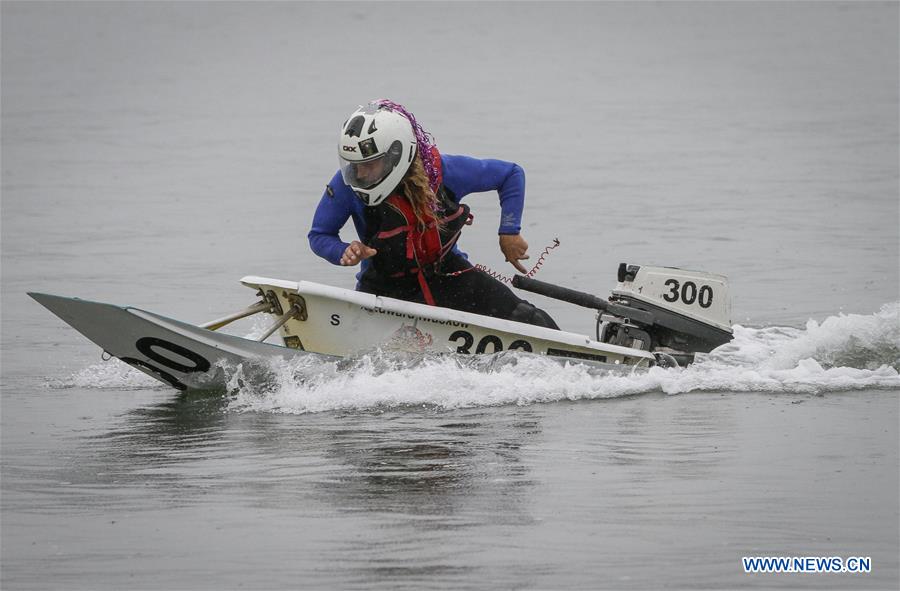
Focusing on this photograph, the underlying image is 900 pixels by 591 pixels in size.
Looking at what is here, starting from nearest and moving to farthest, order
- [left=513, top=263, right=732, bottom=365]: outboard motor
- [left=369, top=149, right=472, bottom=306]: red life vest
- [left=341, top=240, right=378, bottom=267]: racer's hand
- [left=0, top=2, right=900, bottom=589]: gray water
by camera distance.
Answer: [left=0, top=2, right=900, bottom=589]: gray water → [left=341, top=240, right=378, bottom=267]: racer's hand → [left=369, top=149, right=472, bottom=306]: red life vest → [left=513, top=263, right=732, bottom=365]: outboard motor

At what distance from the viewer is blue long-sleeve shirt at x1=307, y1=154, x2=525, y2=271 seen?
1147 cm

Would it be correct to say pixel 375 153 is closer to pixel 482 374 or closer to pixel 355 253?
pixel 355 253

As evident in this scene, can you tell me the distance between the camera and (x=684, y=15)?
52.7 m

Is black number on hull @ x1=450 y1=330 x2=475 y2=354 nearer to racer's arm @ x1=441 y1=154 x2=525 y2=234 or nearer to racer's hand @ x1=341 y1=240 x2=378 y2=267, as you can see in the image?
racer's arm @ x1=441 y1=154 x2=525 y2=234

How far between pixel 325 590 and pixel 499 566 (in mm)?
806

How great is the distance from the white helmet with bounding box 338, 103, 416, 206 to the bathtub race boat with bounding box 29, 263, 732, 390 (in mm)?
726

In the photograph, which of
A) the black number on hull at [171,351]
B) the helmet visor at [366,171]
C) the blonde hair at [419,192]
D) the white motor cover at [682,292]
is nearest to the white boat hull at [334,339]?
the black number on hull at [171,351]

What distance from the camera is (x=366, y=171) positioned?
1123 centimetres

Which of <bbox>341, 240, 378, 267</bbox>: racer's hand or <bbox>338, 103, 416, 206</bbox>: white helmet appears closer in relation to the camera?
<bbox>341, 240, 378, 267</bbox>: racer's hand

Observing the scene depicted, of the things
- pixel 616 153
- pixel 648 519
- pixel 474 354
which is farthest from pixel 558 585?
pixel 616 153

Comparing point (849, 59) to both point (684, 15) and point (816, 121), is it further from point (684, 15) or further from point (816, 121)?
point (684, 15)

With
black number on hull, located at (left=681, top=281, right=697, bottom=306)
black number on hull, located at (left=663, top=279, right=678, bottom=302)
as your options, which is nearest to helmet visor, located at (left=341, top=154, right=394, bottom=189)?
black number on hull, located at (left=663, top=279, right=678, bottom=302)

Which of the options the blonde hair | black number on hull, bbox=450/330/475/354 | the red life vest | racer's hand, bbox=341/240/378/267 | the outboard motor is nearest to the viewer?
racer's hand, bbox=341/240/378/267

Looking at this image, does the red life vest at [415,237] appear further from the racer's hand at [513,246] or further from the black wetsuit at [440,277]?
the racer's hand at [513,246]
